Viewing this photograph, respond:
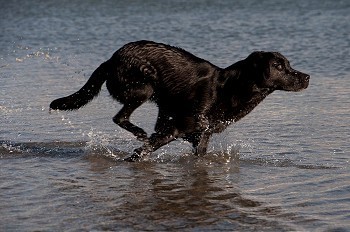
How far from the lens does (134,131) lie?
7.68 meters

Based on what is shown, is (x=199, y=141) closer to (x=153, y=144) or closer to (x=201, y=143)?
(x=201, y=143)

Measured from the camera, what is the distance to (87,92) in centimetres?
788

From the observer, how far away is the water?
18.0 ft

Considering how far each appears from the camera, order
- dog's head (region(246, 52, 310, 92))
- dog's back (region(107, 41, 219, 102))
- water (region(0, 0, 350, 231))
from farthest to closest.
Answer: dog's back (region(107, 41, 219, 102)) < dog's head (region(246, 52, 310, 92)) < water (region(0, 0, 350, 231))

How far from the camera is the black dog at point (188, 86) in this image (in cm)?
730

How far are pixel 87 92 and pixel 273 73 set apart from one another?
5.99 feet

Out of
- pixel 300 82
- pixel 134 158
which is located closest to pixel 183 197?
pixel 134 158

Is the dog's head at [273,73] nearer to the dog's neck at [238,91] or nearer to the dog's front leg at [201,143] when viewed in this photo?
the dog's neck at [238,91]

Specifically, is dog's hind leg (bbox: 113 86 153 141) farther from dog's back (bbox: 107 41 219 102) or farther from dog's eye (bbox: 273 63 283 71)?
dog's eye (bbox: 273 63 283 71)

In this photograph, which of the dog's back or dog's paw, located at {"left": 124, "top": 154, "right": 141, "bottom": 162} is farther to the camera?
the dog's back

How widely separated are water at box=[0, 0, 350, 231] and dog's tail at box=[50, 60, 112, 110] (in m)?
0.39

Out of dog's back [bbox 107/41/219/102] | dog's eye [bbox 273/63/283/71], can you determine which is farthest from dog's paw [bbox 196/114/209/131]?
dog's eye [bbox 273/63/283/71]

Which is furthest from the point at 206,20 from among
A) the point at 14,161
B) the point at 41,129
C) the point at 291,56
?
the point at 14,161

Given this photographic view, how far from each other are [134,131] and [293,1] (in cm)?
1779
